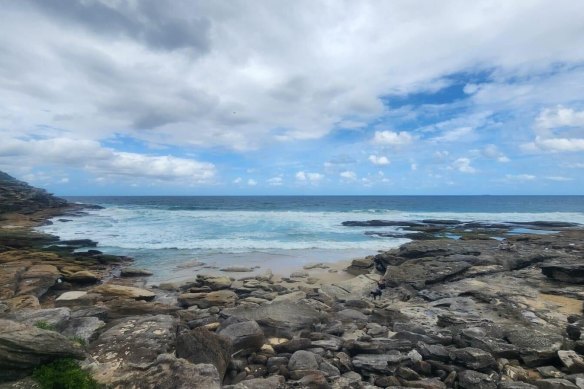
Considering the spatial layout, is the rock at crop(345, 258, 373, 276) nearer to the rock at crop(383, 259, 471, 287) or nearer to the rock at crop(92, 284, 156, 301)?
the rock at crop(383, 259, 471, 287)

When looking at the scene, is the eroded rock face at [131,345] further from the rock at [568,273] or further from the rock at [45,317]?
the rock at [568,273]

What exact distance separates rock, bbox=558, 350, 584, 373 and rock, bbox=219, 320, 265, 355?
6379mm

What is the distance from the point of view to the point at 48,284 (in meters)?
A: 15.5

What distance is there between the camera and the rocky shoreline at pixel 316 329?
21.1ft

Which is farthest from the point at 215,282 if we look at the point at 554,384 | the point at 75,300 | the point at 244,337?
the point at 554,384

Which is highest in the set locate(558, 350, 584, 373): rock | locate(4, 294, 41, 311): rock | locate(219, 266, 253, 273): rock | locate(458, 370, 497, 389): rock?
locate(558, 350, 584, 373): rock

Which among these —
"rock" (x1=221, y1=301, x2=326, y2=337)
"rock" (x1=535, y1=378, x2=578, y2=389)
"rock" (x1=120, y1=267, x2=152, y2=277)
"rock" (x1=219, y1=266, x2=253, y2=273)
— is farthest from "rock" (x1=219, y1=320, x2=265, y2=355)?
"rock" (x1=120, y1=267, x2=152, y2=277)

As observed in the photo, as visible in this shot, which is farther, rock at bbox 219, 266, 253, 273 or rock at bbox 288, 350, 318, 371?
rock at bbox 219, 266, 253, 273

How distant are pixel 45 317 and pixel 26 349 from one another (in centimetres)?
334

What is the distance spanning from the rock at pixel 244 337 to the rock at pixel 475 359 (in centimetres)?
431

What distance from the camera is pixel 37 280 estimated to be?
1541 centimetres

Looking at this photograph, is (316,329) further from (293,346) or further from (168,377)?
(168,377)

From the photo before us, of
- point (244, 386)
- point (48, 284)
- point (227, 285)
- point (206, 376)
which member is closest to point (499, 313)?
point (244, 386)

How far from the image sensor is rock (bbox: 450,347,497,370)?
24.4 feet
